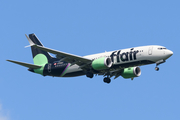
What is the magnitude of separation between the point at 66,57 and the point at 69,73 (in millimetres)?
4774

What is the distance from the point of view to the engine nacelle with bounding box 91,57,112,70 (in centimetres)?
4681

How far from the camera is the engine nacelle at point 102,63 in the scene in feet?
154

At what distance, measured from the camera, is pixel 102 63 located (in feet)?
154

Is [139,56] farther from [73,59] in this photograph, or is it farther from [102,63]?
[73,59]

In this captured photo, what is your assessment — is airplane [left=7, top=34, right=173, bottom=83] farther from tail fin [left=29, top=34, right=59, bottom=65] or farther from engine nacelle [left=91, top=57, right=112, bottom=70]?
tail fin [left=29, top=34, right=59, bottom=65]

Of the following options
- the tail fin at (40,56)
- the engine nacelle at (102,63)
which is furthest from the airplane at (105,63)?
the tail fin at (40,56)

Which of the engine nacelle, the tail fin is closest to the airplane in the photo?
the engine nacelle

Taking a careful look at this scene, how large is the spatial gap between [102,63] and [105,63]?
41cm

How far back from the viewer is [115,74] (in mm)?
52750

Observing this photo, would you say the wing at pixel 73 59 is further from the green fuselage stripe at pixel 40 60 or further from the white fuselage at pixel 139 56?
the green fuselage stripe at pixel 40 60

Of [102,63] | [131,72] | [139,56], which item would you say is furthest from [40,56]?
[139,56]

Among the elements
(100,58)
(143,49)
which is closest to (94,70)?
(100,58)

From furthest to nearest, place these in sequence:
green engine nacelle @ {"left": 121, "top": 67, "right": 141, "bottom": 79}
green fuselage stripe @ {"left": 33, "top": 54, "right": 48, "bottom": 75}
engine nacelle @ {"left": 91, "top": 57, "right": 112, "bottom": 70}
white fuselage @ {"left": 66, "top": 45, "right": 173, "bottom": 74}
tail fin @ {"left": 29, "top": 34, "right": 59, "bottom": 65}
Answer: tail fin @ {"left": 29, "top": 34, "right": 59, "bottom": 65} < green fuselage stripe @ {"left": 33, "top": 54, "right": 48, "bottom": 75} < green engine nacelle @ {"left": 121, "top": 67, "right": 141, "bottom": 79} < engine nacelle @ {"left": 91, "top": 57, "right": 112, "bottom": 70} < white fuselage @ {"left": 66, "top": 45, "right": 173, "bottom": 74}

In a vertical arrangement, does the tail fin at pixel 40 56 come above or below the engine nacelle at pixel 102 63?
above
